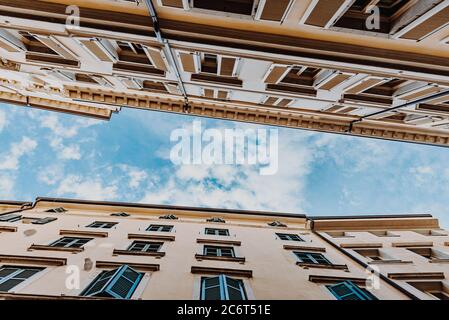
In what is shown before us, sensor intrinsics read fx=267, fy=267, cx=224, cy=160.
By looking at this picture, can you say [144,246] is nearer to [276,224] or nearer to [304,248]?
[304,248]

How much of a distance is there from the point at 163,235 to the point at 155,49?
30.4 ft

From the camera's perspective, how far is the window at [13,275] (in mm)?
7830

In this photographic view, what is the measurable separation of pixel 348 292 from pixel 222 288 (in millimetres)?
4383

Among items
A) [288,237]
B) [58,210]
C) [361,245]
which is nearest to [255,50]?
[288,237]

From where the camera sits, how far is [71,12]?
8.38 meters

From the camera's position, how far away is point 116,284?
8.04 meters

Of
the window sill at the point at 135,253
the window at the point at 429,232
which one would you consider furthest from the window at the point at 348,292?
the window at the point at 429,232

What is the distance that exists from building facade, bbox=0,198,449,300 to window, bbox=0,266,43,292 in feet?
0.10

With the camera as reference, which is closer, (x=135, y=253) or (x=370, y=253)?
A: (x=135, y=253)

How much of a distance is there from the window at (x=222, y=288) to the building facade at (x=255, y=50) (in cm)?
789

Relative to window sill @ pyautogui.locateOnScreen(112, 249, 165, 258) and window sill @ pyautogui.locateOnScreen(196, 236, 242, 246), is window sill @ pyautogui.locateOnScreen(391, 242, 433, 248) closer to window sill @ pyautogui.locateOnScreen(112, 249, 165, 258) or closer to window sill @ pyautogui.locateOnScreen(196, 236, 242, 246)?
window sill @ pyautogui.locateOnScreen(196, 236, 242, 246)

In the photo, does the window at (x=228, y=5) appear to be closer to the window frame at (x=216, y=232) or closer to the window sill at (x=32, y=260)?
the window sill at (x=32, y=260)

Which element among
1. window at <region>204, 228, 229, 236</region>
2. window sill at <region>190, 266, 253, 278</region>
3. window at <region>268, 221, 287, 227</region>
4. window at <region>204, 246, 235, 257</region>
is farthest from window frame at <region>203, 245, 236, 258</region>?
window at <region>268, 221, 287, 227</region>
